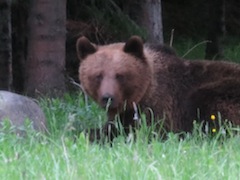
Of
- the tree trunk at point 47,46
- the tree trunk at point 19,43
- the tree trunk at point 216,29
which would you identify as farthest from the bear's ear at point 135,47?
the tree trunk at point 216,29

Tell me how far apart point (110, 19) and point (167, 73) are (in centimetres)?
433

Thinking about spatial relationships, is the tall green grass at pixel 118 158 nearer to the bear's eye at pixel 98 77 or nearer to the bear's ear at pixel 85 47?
the bear's eye at pixel 98 77

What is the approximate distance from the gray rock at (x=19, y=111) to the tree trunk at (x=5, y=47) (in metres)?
3.37

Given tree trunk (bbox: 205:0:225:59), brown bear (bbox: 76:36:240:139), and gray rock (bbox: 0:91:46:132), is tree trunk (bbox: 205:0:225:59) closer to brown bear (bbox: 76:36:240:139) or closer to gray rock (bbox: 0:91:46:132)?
brown bear (bbox: 76:36:240:139)

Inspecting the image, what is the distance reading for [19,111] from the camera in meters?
8.48

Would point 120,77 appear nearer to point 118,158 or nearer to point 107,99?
point 107,99

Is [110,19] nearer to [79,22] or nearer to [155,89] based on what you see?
[79,22]

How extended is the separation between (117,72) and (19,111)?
3.32 feet

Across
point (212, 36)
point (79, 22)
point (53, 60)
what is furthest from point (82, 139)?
point (212, 36)

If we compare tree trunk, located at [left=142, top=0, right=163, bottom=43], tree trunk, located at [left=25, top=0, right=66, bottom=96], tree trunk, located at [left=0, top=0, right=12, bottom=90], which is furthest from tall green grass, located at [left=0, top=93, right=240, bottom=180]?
tree trunk, located at [left=142, top=0, right=163, bottom=43]

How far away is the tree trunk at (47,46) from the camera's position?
11.5m

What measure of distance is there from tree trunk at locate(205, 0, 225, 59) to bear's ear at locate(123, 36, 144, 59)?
9350mm

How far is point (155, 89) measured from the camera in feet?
28.5

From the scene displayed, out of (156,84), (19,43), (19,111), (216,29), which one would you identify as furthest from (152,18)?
(216,29)
